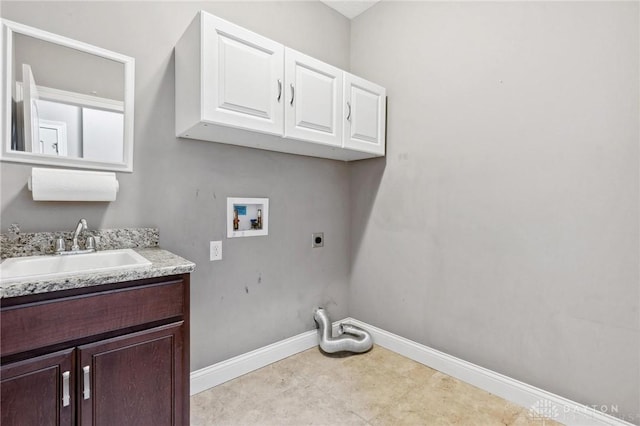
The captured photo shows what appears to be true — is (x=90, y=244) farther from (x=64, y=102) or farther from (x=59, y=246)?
(x=64, y=102)

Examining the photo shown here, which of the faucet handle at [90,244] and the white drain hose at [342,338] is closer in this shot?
the faucet handle at [90,244]

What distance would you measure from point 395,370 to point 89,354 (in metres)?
1.76

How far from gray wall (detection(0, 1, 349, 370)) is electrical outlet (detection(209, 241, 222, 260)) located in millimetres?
36

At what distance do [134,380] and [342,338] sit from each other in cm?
149

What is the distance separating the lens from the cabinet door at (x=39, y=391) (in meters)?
0.94

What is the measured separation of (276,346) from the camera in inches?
87.4

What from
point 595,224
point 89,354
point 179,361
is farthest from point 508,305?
point 89,354

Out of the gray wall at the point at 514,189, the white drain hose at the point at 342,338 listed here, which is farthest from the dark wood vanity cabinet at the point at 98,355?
the gray wall at the point at 514,189

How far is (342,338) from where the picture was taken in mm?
2342

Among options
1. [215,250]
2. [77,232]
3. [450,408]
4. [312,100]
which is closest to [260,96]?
[312,100]

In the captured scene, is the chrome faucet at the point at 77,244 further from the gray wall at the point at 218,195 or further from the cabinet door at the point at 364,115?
the cabinet door at the point at 364,115

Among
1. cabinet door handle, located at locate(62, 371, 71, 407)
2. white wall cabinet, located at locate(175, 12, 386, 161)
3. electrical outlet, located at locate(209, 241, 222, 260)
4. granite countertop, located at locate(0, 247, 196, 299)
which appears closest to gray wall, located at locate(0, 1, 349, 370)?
electrical outlet, located at locate(209, 241, 222, 260)

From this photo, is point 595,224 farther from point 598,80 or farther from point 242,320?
point 242,320

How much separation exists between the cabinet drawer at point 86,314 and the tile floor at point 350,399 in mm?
782
